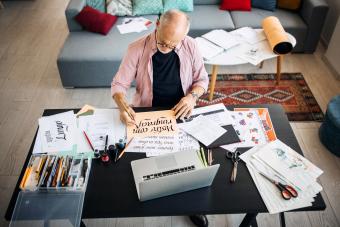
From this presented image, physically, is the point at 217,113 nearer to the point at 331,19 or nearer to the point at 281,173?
the point at 281,173

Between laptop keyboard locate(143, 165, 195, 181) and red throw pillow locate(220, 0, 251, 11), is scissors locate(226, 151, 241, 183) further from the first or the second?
red throw pillow locate(220, 0, 251, 11)

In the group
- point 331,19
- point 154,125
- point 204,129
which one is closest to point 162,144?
point 154,125

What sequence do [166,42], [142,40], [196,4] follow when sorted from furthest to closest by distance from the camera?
1. [196,4]
2. [142,40]
3. [166,42]

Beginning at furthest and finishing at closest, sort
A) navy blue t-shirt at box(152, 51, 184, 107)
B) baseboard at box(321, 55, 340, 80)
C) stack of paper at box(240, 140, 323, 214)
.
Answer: baseboard at box(321, 55, 340, 80)
navy blue t-shirt at box(152, 51, 184, 107)
stack of paper at box(240, 140, 323, 214)

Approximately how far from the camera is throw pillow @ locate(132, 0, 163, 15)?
10.2 feet

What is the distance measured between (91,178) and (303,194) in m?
0.93

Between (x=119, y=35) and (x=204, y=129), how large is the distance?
1835 millimetres

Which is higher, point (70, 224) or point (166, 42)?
point (166, 42)

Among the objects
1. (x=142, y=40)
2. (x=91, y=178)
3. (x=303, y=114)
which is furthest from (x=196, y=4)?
(x=91, y=178)

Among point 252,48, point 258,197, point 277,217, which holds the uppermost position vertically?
point 258,197

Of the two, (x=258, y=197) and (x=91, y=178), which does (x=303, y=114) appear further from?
(x=91, y=178)

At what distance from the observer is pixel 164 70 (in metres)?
1.65

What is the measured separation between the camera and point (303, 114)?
8.68 feet

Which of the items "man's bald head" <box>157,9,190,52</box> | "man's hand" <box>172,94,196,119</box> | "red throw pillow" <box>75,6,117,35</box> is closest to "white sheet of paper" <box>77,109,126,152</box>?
"man's hand" <box>172,94,196,119</box>
